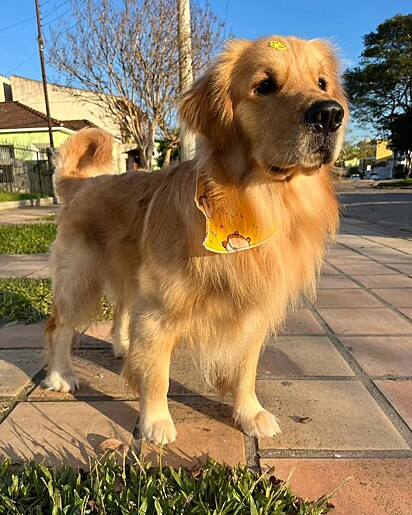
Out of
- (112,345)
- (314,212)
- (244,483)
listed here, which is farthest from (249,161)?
(112,345)

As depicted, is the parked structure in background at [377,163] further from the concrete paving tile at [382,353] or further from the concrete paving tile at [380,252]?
the concrete paving tile at [382,353]

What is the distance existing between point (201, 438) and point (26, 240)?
6.69 meters

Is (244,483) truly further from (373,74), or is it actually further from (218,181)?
(373,74)

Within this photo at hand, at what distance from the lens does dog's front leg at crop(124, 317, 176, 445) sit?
2.20 m

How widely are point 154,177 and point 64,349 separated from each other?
1.21 m

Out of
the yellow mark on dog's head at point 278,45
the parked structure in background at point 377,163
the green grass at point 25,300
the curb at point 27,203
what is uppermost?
the parked structure in background at point 377,163

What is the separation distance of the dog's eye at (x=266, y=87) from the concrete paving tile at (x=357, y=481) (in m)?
1.65

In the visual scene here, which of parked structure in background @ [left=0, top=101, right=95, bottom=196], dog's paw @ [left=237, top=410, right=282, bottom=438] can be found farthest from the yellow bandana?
parked structure in background @ [left=0, top=101, right=95, bottom=196]

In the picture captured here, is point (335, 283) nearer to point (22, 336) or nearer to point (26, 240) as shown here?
point (22, 336)

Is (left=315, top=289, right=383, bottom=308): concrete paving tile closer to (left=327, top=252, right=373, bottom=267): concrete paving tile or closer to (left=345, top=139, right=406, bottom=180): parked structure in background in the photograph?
(left=327, top=252, right=373, bottom=267): concrete paving tile

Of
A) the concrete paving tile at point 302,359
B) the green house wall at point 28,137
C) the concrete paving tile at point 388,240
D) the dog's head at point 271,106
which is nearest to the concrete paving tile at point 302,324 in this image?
the concrete paving tile at point 302,359

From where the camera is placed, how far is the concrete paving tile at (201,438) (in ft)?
6.60

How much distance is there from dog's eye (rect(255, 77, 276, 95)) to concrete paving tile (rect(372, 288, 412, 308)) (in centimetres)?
280

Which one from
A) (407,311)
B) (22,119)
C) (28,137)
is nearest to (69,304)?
(407,311)
